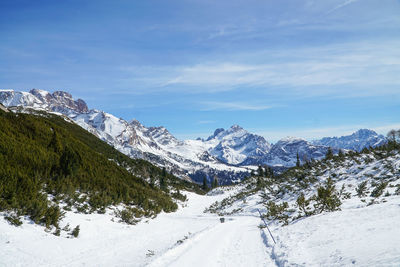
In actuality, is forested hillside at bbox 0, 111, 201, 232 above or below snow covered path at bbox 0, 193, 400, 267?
above

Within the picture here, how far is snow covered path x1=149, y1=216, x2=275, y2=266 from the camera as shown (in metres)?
10.8

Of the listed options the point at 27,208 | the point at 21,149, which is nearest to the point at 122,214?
the point at 27,208

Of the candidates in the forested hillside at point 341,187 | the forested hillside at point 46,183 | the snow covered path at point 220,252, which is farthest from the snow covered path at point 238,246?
the forested hillside at point 341,187

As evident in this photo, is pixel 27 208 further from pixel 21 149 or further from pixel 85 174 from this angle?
pixel 85 174

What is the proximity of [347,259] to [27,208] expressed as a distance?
657 inches

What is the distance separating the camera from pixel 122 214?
21641 millimetres

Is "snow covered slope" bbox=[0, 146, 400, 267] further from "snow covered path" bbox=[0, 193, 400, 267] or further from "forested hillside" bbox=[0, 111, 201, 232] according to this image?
"forested hillside" bbox=[0, 111, 201, 232]

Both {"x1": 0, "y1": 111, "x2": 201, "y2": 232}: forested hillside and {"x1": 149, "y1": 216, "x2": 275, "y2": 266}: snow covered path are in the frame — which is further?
{"x1": 0, "y1": 111, "x2": 201, "y2": 232}: forested hillside

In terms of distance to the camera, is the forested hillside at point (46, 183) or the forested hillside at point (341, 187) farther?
the forested hillside at point (341, 187)

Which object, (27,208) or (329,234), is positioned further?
(27,208)

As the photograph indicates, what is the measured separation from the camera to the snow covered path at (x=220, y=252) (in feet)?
35.6

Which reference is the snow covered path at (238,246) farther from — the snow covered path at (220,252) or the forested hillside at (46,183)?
the forested hillside at (46,183)

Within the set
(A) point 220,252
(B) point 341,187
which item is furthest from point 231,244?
(B) point 341,187

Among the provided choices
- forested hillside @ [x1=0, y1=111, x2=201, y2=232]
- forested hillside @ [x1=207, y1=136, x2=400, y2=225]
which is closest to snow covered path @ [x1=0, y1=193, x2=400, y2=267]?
forested hillside @ [x1=0, y1=111, x2=201, y2=232]
